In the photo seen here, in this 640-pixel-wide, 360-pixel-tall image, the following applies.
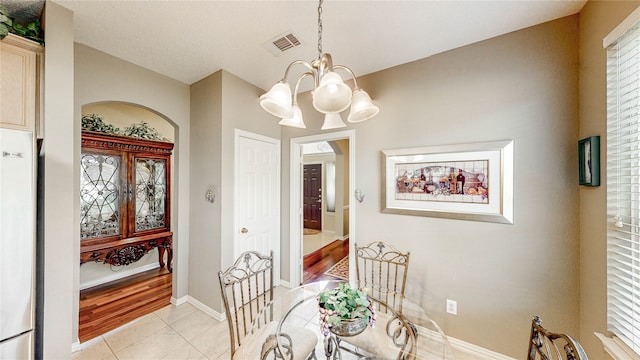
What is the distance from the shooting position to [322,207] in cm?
638

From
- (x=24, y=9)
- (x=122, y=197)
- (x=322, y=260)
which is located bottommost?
(x=322, y=260)

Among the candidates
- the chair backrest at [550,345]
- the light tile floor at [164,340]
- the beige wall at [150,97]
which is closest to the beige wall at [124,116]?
the beige wall at [150,97]

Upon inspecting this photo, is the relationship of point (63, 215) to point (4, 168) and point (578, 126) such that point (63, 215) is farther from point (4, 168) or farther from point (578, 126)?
point (578, 126)

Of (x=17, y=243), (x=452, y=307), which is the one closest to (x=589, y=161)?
(x=452, y=307)

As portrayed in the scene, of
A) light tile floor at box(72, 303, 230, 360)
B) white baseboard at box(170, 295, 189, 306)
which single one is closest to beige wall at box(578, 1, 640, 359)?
light tile floor at box(72, 303, 230, 360)

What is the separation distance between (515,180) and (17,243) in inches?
133

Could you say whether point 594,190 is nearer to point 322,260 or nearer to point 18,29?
point 322,260

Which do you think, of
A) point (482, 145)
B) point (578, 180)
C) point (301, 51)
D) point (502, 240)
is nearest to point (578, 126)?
point (578, 180)

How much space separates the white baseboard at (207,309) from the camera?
2.33 m

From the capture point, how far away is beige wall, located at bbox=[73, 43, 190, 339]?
6.40ft

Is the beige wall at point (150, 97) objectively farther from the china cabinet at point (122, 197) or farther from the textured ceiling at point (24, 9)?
the china cabinet at point (122, 197)

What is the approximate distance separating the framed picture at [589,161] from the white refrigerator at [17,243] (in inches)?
137

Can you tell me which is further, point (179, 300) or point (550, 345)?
point (179, 300)

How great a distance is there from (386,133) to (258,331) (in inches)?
81.6
